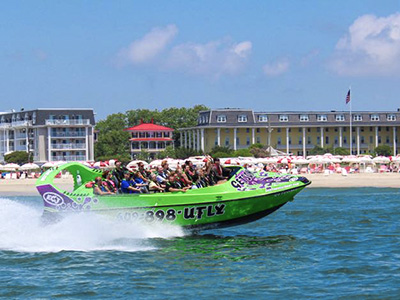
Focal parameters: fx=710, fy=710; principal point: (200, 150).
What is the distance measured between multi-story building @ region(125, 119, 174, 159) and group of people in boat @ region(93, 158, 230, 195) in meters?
100

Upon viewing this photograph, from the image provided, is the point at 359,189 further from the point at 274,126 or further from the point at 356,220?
the point at 274,126

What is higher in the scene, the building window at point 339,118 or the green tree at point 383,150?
the building window at point 339,118

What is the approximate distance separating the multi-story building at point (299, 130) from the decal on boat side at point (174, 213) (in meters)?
89.7

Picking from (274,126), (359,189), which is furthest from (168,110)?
(359,189)

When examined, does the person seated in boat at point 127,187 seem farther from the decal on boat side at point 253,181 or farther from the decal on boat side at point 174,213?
the decal on boat side at point 253,181

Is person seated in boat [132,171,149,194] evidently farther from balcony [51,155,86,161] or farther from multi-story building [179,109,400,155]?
multi-story building [179,109,400,155]

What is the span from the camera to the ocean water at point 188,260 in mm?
15047

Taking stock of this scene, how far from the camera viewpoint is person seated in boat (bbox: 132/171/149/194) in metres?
20.1

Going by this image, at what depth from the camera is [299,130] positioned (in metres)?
112

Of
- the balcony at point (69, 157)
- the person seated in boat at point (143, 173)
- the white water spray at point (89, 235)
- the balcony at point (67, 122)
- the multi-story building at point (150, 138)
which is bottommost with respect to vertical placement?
the white water spray at point (89, 235)

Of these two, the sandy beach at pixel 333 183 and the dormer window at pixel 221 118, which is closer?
the sandy beach at pixel 333 183

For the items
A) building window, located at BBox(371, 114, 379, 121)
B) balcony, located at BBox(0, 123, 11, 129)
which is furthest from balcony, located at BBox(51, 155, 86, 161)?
building window, located at BBox(371, 114, 379, 121)

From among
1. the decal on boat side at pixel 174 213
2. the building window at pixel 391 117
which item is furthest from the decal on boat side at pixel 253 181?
the building window at pixel 391 117

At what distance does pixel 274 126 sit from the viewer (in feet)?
360
